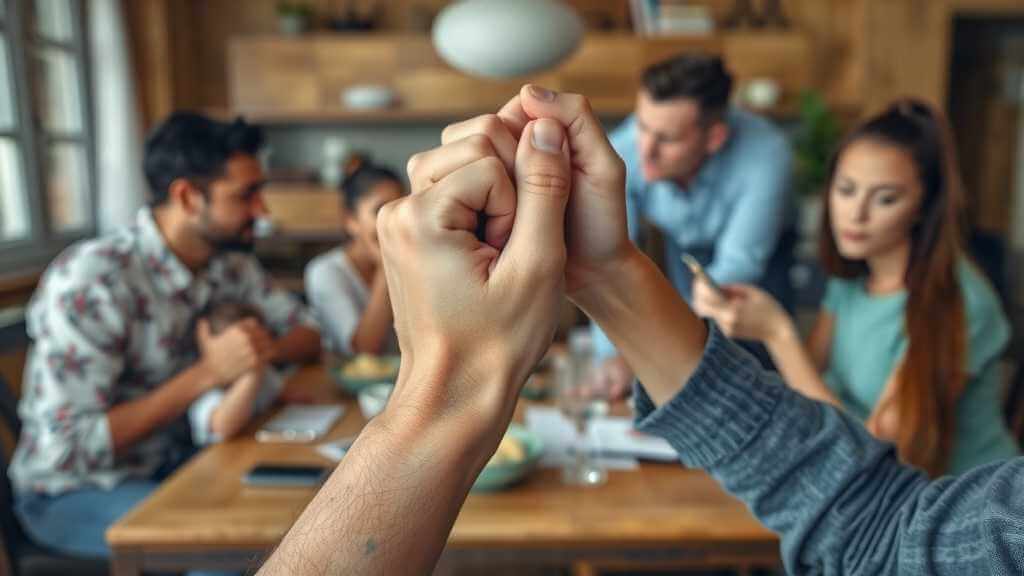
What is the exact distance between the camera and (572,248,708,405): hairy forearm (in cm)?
72

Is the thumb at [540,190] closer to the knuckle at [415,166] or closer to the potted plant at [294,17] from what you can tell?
the knuckle at [415,166]

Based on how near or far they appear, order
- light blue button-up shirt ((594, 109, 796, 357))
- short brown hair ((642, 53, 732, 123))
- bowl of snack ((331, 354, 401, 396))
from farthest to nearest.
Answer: light blue button-up shirt ((594, 109, 796, 357))
short brown hair ((642, 53, 732, 123))
bowl of snack ((331, 354, 401, 396))

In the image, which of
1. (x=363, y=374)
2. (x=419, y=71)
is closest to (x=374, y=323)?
(x=363, y=374)

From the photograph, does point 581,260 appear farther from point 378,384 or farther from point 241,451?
point 378,384

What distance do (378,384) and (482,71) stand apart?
2.68 feet

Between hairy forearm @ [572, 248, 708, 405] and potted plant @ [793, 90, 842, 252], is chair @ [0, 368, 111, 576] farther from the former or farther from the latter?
potted plant @ [793, 90, 842, 252]

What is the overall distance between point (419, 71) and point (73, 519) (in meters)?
3.46

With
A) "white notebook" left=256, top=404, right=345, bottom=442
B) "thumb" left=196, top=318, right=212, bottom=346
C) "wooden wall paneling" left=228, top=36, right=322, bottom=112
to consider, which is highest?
"wooden wall paneling" left=228, top=36, right=322, bottom=112

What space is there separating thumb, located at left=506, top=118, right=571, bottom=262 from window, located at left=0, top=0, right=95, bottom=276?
369 centimetres

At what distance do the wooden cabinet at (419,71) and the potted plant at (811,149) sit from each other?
0.76 feet

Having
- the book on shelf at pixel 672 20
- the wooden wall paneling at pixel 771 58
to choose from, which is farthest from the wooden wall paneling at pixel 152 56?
the wooden wall paneling at pixel 771 58

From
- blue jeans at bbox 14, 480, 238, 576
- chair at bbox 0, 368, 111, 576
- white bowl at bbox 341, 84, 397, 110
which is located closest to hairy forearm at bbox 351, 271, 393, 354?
blue jeans at bbox 14, 480, 238, 576

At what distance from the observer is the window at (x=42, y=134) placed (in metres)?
3.70

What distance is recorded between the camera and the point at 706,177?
2539mm
